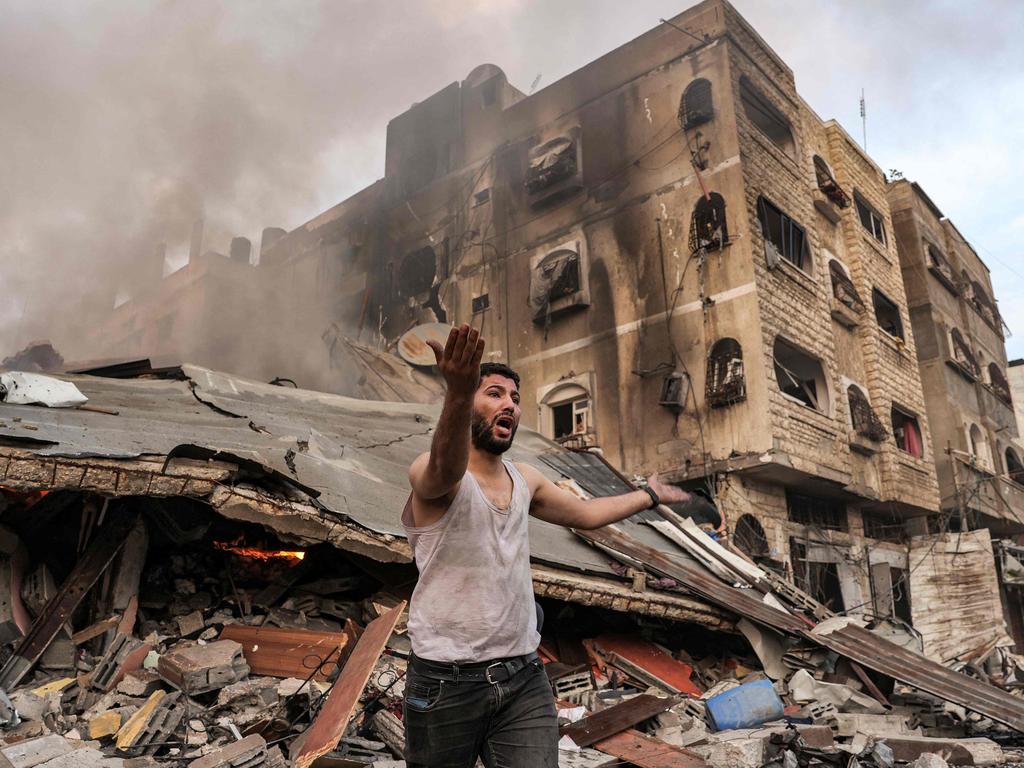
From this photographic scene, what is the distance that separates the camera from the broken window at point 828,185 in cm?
1656

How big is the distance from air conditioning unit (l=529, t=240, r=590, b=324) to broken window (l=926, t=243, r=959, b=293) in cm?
1249

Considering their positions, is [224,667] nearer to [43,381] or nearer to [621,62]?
[43,381]

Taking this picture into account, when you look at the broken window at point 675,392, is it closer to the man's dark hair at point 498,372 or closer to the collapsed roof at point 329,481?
the collapsed roof at point 329,481

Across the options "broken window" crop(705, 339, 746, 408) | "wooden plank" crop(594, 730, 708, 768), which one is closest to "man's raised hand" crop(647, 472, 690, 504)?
"wooden plank" crop(594, 730, 708, 768)

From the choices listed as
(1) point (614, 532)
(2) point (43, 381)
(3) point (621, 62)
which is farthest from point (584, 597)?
(3) point (621, 62)

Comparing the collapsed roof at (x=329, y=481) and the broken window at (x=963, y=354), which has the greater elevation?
the broken window at (x=963, y=354)

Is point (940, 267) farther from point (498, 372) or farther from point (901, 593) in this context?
point (498, 372)

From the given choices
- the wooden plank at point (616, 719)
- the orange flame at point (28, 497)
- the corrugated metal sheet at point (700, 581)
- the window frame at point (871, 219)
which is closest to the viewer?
the wooden plank at point (616, 719)

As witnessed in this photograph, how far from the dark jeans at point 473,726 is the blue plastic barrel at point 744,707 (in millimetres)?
3700

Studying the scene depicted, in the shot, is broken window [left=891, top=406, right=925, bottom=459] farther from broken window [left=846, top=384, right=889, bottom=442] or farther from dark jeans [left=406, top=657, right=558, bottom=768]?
dark jeans [left=406, top=657, right=558, bottom=768]

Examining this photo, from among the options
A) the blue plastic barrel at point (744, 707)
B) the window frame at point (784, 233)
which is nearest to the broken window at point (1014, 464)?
the window frame at point (784, 233)

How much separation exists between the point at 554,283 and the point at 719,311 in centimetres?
391

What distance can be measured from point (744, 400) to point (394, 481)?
27.2 ft

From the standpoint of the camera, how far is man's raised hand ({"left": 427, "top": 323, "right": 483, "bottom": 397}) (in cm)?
168
